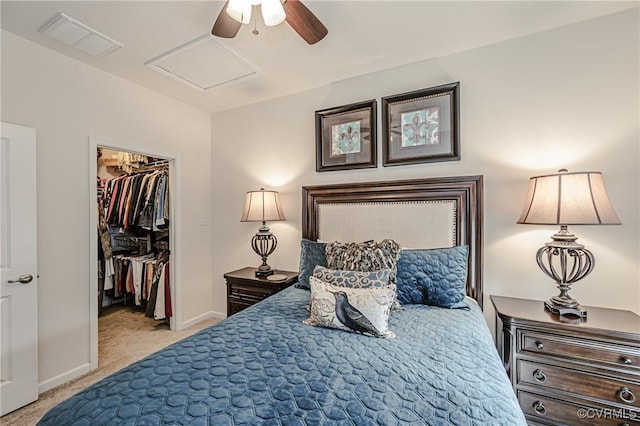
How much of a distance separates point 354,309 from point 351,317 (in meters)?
0.04

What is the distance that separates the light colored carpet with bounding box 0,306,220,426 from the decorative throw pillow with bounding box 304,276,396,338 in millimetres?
2034

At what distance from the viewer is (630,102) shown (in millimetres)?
1831

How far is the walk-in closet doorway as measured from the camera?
3.30 meters

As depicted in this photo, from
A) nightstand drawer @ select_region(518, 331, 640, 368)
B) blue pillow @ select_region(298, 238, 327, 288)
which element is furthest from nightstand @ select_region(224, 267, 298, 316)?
nightstand drawer @ select_region(518, 331, 640, 368)

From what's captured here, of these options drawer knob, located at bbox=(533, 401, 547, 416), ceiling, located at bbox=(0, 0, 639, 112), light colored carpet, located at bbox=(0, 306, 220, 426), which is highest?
ceiling, located at bbox=(0, 0, 639, 112)

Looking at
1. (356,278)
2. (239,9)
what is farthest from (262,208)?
(239,9)

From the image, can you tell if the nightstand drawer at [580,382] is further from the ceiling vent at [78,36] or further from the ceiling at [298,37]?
the ceiling vent at [78,36]

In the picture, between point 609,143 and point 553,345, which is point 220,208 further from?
point 609,143

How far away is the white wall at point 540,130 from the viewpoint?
184 centimetres

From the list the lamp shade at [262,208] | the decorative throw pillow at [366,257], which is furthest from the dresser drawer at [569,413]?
the lamp shade at [262,208]

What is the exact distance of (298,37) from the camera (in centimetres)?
209

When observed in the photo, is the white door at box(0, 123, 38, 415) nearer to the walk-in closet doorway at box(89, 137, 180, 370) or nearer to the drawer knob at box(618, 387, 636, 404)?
the walk-in closet doorway at box(89, 137, 180, 370)

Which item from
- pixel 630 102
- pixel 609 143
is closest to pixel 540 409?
pixel 609 143

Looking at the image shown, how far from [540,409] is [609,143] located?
5.69ft
